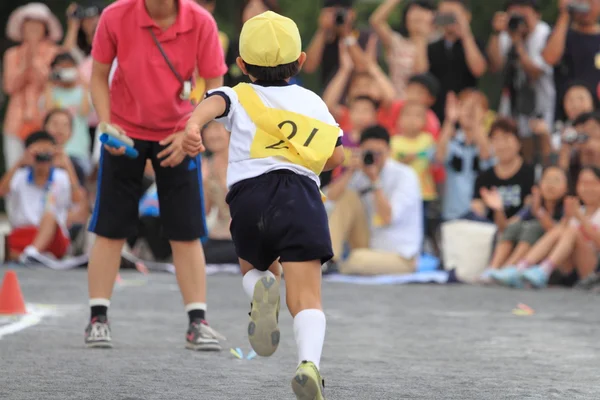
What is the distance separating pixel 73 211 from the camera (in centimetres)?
Result: 1301

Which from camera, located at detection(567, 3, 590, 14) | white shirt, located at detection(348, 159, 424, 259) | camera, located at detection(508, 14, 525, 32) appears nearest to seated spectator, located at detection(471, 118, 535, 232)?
white shirt, located at detection(348, 159, 424, 259)

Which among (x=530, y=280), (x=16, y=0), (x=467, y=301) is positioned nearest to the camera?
(x=467, y=301)

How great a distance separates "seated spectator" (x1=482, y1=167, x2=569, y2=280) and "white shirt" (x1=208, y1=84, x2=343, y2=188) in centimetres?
610

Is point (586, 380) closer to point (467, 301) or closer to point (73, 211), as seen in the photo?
point (467, 301)

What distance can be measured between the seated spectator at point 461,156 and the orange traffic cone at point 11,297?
5952 mm

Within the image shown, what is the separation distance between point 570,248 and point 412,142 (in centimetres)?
271

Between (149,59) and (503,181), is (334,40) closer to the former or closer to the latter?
(503,181)

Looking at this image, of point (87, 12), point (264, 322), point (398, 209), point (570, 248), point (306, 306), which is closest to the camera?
point (264, 322)

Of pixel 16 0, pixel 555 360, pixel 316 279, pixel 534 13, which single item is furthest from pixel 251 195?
pixel 16 0

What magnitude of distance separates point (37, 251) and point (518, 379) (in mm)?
7279

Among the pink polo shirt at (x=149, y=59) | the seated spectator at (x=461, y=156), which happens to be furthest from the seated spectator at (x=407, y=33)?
the pink polo shirt at (x=149, y=59)

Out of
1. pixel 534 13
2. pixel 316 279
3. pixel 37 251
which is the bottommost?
pixel 37 251

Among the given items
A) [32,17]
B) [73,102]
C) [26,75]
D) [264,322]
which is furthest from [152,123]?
[32,17]

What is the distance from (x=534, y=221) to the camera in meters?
11.3
